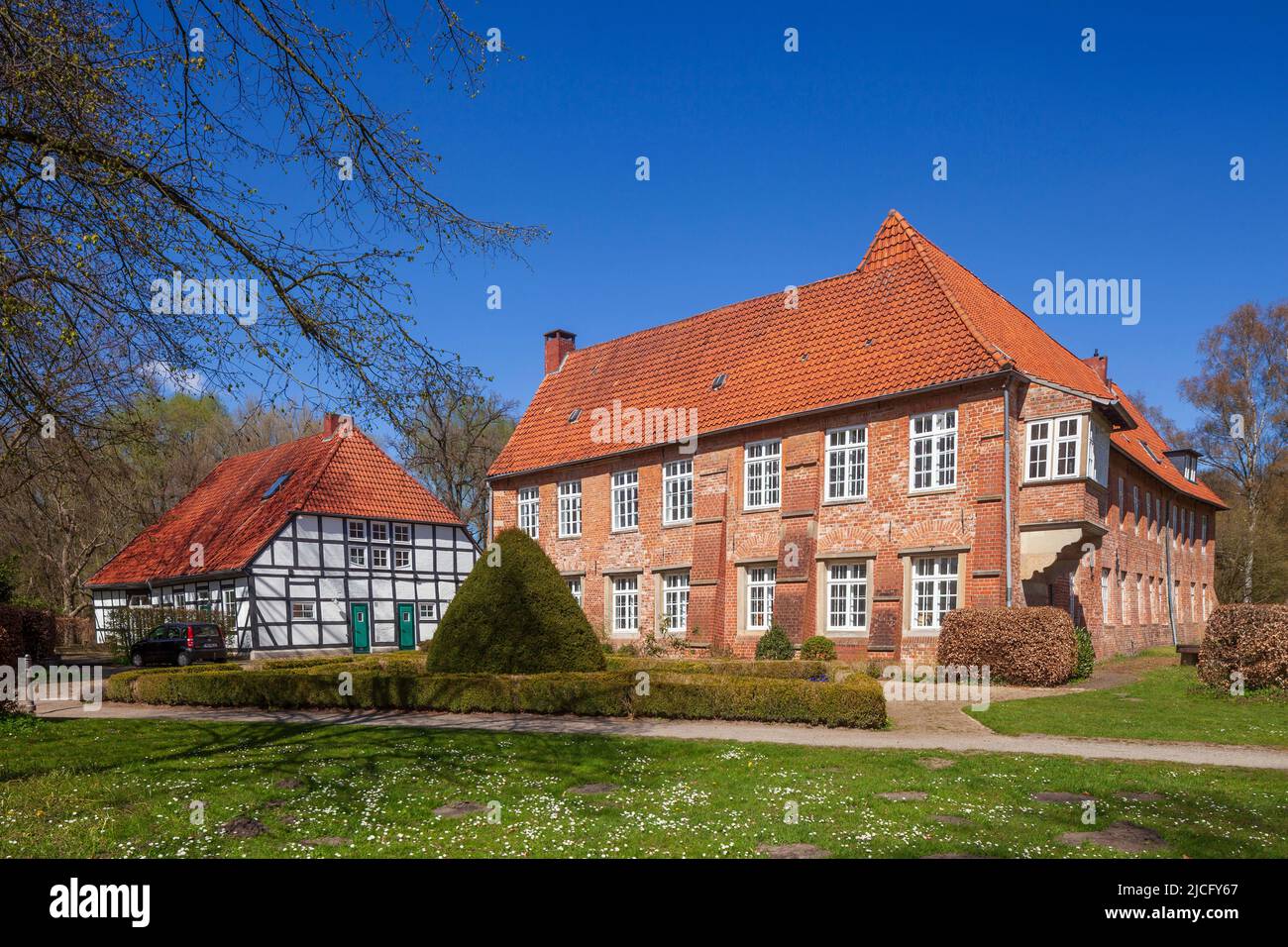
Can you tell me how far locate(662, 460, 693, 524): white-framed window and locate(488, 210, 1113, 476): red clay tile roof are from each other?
1.63 m

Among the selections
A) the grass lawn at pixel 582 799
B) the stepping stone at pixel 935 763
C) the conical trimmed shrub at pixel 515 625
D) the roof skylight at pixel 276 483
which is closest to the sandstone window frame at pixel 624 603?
the conical trimmed shrub at pixel 515 625

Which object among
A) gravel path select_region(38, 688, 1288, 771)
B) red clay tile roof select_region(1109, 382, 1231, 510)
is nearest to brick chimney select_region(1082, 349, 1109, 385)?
red clay tile roof select_region(1109, 382, 1231, 510)

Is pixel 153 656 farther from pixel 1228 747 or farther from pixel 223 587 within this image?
pixel 1228 747

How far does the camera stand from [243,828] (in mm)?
7441

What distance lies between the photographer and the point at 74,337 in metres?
7.21

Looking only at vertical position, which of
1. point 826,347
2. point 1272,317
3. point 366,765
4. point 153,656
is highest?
point 1272,317

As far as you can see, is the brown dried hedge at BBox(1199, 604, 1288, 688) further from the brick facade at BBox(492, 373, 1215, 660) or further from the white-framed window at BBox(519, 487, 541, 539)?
the white-framed window at BBox(519, 487, 541, 539)

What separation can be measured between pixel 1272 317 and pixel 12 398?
5140 centimetres

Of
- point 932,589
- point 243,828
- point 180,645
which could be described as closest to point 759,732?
point 243,828

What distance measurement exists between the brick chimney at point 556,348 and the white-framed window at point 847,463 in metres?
15.8

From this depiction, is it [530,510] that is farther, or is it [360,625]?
[360,625]

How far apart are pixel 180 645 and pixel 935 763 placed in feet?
83.9

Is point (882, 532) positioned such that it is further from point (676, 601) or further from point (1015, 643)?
point (676, 601)
